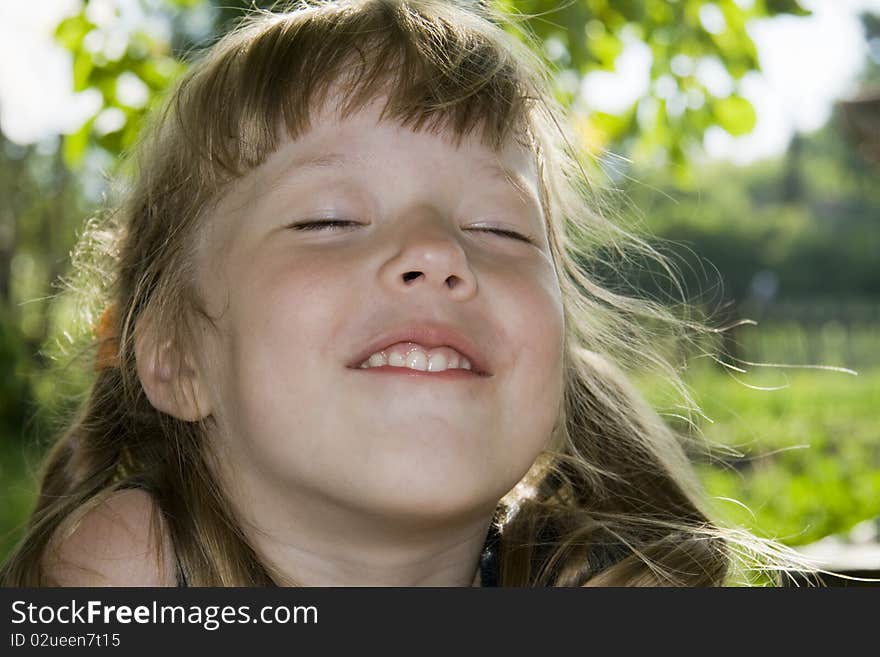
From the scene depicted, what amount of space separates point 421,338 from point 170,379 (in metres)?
0.59

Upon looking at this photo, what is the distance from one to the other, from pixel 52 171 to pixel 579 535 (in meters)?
13.0

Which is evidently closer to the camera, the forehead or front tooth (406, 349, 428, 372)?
front tooth (406, 349, 428, 372)

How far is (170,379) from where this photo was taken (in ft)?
6.27

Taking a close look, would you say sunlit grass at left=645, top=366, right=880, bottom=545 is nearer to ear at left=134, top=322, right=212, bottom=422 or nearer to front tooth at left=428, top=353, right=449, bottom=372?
front tooth at left=428, top=353, right=449, bottom=372

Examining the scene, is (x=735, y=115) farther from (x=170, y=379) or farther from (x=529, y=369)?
(x=170, y=379)

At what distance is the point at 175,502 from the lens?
1.83 metres

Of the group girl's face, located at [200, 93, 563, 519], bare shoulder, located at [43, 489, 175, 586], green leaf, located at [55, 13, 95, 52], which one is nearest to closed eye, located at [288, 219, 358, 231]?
girl's face, located at [200, 93, 563, 519]

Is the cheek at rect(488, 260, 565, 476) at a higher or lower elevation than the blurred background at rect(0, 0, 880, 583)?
lower

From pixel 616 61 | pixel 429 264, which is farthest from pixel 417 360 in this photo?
pixel 616 61

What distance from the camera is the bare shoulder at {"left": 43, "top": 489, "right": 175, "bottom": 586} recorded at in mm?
1681

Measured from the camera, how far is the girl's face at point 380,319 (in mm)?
1532

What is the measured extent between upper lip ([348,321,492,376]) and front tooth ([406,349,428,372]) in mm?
14

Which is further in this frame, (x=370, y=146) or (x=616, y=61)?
(x=616, y=61)

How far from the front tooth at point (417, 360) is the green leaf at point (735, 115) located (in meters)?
2.31
